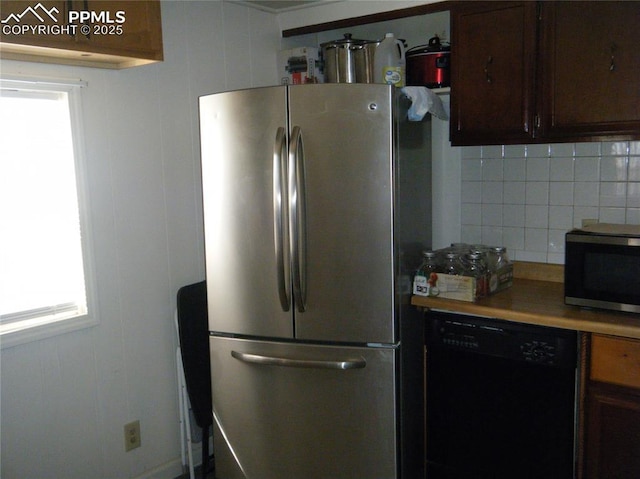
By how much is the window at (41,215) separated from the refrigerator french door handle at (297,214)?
0.83 meters

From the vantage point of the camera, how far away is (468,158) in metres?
2.86

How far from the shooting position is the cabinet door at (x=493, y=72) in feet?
7.71

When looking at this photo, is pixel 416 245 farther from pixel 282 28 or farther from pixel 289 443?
pixel 282 28

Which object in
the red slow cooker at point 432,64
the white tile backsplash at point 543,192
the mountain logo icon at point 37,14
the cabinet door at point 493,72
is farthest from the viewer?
the red slow cooker at point 432,64

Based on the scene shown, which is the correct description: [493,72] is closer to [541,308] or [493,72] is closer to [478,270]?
[478,270]

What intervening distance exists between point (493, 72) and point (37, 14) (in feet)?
5.54

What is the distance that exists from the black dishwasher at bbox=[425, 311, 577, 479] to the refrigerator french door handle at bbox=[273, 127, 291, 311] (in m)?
0.64

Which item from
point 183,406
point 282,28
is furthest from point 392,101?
point 183,406

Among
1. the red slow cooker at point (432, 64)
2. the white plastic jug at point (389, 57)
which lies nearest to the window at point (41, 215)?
Answer: the white plastic jug at point (389, 57)

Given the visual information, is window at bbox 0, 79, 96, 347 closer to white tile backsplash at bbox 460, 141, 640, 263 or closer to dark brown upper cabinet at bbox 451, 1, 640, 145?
dark brown upper cabinet at bbox 451, 1, 640, 145

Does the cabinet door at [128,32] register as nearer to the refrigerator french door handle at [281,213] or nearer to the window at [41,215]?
the window at [41,215]

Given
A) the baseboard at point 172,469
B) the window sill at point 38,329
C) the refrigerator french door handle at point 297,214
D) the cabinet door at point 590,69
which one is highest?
the cabinet door at point 590,69

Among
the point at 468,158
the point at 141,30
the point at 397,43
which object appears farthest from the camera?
the point at 468,158

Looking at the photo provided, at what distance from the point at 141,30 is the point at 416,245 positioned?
1.33 meters
